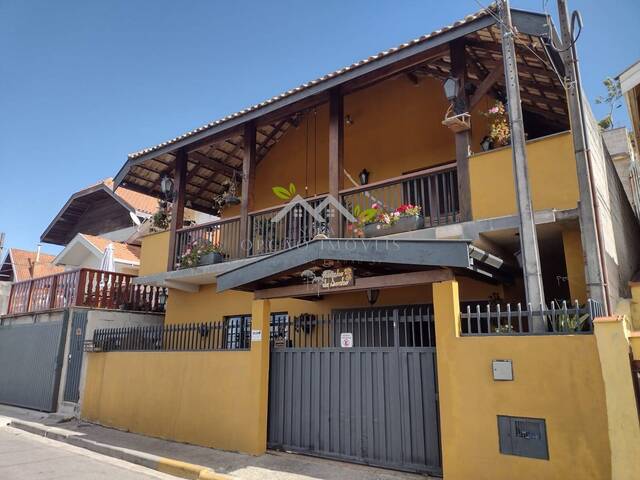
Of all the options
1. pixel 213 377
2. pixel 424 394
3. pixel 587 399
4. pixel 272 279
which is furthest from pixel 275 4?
pixel 587 399

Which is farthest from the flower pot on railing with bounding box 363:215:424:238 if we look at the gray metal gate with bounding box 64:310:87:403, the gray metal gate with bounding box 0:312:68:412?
the gray metal gate with bounding box 0:312:68:412

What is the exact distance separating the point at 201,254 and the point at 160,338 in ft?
6.83

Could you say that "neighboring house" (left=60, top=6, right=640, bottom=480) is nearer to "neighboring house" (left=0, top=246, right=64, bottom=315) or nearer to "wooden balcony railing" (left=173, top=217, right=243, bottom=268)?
"wooden balcony railing" (left=173, top=217, right=243, bottom=268)

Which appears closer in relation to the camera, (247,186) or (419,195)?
(419,195)

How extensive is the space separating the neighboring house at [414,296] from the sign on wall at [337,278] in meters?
0.03

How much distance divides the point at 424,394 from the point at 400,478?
1.05 metres

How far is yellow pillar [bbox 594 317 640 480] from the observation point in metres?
Result: 4.14

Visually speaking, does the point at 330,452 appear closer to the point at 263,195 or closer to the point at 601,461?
the point at 601,461

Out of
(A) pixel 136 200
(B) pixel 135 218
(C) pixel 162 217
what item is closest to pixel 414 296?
(C) pixel 162 217

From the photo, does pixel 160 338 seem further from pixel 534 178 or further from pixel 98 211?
pixel 98 211

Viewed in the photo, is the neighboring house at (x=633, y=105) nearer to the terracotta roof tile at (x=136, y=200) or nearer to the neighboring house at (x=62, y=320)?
the neighboring house at (x=62, y=320)

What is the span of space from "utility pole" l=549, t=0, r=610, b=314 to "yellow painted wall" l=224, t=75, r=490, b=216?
151 inches

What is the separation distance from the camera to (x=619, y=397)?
4.30 meters

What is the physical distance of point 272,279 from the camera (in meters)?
7.22
